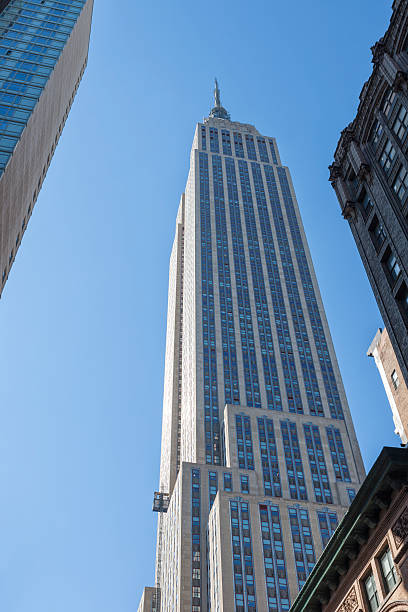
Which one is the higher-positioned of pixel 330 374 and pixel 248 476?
pixel 330 374

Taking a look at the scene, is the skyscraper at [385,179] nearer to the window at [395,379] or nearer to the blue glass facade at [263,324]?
the window at [395,379]

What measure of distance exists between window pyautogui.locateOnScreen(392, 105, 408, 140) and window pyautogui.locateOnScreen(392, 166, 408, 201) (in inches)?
106

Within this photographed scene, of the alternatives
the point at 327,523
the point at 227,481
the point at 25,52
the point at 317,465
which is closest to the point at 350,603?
the point at 25,52

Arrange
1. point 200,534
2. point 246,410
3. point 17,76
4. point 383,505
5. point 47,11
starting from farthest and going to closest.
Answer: point 246,410 < point 200,534 < point 47,11 < point 17,76 < point 383,505

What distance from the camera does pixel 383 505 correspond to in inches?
1305

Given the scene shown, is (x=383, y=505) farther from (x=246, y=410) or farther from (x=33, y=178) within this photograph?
(x=246, y=410)

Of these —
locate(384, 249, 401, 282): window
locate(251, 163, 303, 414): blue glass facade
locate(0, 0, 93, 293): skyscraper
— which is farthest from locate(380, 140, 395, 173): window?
locate(251, 163, 303, 414): blue glass facade

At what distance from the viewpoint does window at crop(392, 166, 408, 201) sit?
43.9m

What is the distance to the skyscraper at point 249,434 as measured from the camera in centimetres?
11512

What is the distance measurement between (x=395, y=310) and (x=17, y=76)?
163ft

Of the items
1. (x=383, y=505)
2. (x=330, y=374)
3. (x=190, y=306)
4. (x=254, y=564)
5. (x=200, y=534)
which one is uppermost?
(x=190, y=306)

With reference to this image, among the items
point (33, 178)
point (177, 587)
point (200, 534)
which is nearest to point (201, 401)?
point (200, 534)

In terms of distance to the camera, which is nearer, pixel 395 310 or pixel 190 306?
pixel 395 310

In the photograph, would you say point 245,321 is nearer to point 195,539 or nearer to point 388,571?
point 195,539
